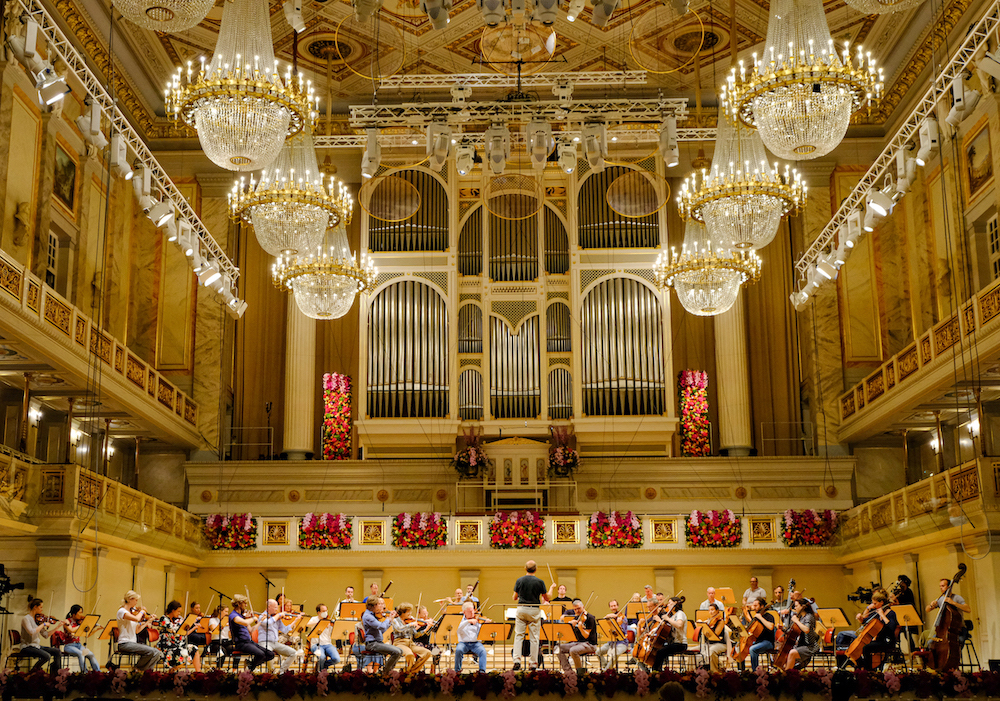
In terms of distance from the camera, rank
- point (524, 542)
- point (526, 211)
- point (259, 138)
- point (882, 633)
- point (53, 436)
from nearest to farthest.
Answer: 1. point (259, 138)
2. point (882, 633)
3. point (524, 542)
4. point (53, 436)
5. point (526, 211)

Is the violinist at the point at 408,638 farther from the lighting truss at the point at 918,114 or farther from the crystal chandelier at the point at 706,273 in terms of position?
the lighting truss at the point at 918,114

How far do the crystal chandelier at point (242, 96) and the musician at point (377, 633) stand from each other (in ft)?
16.5

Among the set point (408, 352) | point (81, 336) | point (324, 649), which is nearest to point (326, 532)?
point (408, 352)

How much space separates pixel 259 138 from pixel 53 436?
11.1m

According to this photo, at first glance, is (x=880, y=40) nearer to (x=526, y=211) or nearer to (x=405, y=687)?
(x=526, y=211)

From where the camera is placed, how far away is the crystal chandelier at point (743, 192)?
42.1 ft

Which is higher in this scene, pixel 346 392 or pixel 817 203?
pixel 817 203

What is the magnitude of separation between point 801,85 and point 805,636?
5819 millimetres

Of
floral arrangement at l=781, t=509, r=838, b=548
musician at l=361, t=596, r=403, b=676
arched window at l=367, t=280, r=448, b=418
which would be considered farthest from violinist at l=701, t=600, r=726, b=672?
arched window at l=367, t=280, r=448, b=418

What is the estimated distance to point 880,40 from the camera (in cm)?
1891

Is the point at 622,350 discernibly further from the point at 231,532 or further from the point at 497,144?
the point at 231,532

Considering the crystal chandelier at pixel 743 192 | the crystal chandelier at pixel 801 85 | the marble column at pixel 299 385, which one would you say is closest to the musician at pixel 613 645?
the crystal chandelier at pixel 743 192

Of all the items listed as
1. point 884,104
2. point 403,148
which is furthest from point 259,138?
point 884,104

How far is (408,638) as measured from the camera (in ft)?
39.9
